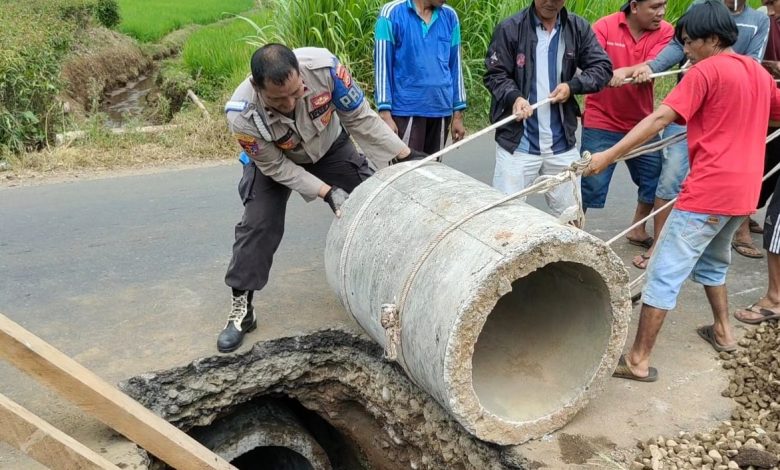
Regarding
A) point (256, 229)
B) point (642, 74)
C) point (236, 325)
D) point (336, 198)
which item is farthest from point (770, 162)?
point (236, 325)

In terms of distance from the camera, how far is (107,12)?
14898mm

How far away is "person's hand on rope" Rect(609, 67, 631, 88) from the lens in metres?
4.14

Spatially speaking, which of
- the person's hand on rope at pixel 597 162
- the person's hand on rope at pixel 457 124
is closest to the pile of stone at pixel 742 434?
the person's hand on rope at pixel 597 162

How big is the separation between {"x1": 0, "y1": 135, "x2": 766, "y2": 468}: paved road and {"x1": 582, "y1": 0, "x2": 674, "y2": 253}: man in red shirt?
1.87 ft

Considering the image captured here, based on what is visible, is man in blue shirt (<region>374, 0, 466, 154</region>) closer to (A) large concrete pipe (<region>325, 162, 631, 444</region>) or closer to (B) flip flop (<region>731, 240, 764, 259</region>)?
(A) large concrete pipe (<region>325, 162, 631, 444</region>)

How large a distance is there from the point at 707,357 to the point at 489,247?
1.57 meters

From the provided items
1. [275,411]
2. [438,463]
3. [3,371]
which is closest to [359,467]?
[275,411]

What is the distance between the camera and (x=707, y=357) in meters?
3.59

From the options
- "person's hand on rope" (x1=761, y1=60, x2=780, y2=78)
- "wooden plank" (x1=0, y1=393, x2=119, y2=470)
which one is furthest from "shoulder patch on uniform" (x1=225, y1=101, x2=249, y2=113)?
"person's hand on rope" (x1=761, y1=60, x2=780, y2=78)

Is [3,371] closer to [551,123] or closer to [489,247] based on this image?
[489,247]

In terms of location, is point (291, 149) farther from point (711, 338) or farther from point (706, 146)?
point (711, 338)

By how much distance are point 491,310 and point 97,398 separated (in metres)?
1.54

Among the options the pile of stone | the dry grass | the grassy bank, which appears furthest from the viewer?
the grassy bank

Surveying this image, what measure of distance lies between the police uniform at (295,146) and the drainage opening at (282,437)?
0.88 m
